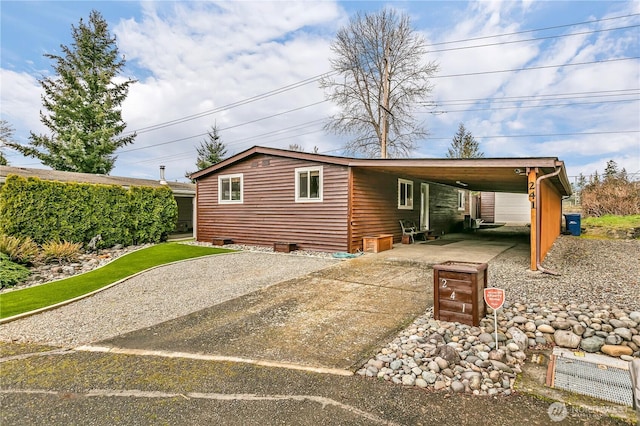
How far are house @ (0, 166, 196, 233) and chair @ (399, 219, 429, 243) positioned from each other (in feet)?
32.9

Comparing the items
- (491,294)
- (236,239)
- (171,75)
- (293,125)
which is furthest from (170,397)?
(293,125)

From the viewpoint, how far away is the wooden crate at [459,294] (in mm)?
3689

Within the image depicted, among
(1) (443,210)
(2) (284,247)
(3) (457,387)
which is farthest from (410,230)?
(3) (457,387)

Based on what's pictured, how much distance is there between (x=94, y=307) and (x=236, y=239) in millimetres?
7147

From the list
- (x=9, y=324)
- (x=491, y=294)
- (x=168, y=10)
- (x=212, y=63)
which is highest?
(x=212, y=63)

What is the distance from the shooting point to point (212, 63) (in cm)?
1666

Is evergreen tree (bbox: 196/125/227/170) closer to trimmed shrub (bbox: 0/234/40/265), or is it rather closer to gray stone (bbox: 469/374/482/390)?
trimmed shrub (bbox: 0/234/40/265)

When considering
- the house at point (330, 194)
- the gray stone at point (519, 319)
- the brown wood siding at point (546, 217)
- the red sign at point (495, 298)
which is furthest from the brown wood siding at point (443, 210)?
the red sign at point (495, 298)

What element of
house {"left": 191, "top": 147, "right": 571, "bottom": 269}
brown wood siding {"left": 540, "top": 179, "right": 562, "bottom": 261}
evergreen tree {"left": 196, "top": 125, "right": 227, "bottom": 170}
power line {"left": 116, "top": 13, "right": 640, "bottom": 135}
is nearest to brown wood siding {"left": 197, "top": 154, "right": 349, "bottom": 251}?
house {"left": 191, "top": 147, "right": 571, "bottom": 269}

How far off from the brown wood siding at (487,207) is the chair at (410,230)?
15082mm

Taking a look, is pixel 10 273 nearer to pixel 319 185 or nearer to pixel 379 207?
pixel 319 185

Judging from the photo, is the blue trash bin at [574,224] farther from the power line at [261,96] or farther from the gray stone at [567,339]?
the gray stone at [567,339]

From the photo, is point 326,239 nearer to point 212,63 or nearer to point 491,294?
point 491,294

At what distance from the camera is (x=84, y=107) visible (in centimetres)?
2152
